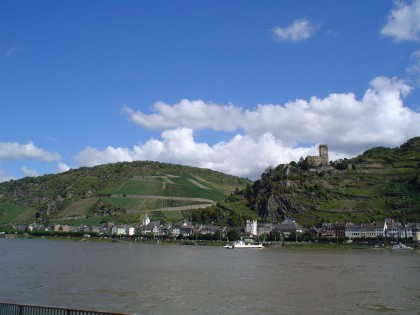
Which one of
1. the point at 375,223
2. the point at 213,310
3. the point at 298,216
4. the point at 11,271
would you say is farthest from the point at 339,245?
the point at 213,310

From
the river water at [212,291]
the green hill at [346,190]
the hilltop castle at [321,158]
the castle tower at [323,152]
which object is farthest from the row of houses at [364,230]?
the river water at [212,291]

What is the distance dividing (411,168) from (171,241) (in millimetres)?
75913

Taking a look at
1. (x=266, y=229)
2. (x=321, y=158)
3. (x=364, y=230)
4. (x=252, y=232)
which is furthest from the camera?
(x=321, y=158)

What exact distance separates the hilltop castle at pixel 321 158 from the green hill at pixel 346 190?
111 inches

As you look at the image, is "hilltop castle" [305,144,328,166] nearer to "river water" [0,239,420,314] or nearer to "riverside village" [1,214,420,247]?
"riverside village" [1,214,420,247]

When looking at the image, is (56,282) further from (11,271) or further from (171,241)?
(171,241)

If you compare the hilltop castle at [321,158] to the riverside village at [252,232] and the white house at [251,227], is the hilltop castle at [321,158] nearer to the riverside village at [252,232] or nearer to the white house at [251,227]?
the riverside village at [252,232]

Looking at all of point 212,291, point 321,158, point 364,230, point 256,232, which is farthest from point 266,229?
point 212,291

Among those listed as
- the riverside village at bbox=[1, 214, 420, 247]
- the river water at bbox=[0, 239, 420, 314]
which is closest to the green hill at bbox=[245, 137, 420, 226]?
the riverside village at bbox=[1, 214, 420, 247]

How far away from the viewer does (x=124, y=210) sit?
177125 millimetres

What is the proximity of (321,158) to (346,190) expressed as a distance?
44.2 meters

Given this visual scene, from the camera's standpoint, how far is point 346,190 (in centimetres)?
14075

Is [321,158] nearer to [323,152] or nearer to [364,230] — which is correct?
[323,152]

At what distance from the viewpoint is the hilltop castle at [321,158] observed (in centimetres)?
17657
